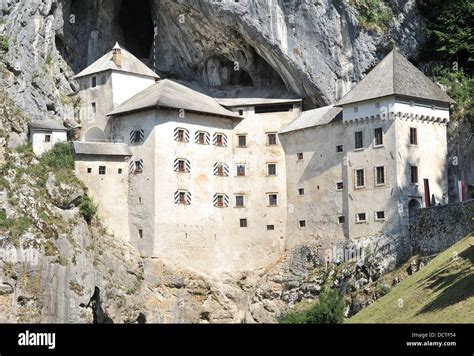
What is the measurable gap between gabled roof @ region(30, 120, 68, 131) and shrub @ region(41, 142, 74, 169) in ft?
5.09

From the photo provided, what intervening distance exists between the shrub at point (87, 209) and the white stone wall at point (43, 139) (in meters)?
5.42

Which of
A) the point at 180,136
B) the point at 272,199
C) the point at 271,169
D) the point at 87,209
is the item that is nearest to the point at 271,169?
the point at 271,169

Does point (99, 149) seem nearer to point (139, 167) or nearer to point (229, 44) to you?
point (139, 167)

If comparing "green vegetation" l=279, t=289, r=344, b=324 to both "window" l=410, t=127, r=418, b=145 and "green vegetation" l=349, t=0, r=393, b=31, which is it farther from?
"green vegetation" l=349, t=0, r=393, b=31

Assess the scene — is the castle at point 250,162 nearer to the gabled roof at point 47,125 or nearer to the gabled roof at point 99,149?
the gabled roof at point 99,149

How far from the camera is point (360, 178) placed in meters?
76.5

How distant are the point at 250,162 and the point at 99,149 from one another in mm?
11669

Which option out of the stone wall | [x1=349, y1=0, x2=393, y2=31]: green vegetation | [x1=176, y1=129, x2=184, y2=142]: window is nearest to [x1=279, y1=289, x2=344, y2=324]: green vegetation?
the stone wall

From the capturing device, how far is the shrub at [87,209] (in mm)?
79375

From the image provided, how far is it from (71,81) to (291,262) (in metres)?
24.1

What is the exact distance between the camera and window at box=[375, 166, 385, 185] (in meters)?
75.1

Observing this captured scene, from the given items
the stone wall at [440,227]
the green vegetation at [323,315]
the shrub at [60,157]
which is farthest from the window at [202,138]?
the green vegetation at [323,315]

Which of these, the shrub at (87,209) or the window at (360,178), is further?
the shrub at (87,209)

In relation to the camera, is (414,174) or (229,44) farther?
(229,44)
